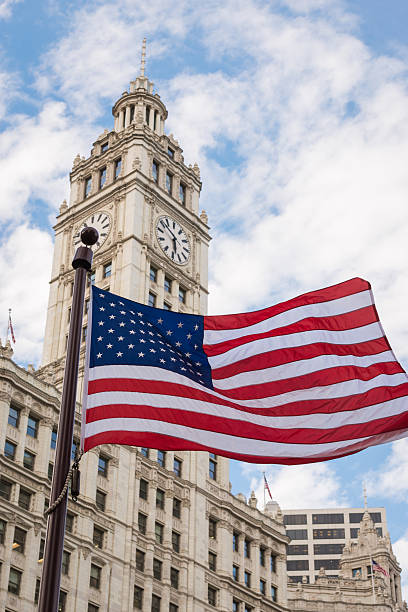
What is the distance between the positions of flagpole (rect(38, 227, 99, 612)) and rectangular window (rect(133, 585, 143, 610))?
57342 millimetres

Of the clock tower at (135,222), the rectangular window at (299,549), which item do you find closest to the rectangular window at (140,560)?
the clock tower at (135,222)

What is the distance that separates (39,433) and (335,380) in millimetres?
49482

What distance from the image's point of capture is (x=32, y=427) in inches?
2852

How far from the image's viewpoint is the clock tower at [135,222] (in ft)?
299

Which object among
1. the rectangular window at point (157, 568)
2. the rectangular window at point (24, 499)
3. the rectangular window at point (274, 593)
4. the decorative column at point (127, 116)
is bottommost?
the rectangular window at point (157, 568)

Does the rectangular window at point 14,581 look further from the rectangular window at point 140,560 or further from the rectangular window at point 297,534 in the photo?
the rectangular window at point 297,534

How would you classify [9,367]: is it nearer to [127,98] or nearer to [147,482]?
[147,482]

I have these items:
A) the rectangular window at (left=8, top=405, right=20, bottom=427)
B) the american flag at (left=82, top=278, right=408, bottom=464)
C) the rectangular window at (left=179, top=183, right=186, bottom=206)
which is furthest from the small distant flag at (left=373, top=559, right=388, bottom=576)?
the american flag at (left=82, top=278, right=408, bottom=464)

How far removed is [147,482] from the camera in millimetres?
80750

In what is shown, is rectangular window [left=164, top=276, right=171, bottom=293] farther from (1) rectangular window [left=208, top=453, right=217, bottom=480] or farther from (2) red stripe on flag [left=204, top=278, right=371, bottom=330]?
(2) red stripe on flag [left=204, top=278, right=371, bottom=330]

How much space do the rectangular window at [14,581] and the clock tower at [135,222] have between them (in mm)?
23528

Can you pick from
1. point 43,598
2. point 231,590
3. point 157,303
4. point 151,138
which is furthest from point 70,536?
point 43,598

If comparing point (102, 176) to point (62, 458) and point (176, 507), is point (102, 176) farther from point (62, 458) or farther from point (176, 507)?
point (62, 458)

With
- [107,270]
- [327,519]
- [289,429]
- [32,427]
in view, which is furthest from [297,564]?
[289,429]
